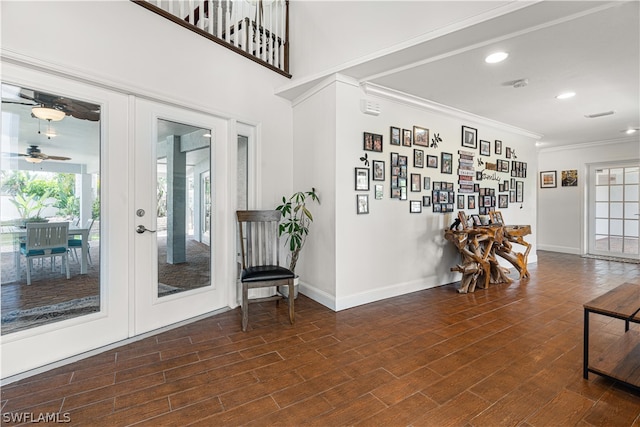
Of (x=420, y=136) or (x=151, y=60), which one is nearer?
(x=151, y=60)

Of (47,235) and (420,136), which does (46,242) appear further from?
(420,136)

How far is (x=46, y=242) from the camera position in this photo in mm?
2234

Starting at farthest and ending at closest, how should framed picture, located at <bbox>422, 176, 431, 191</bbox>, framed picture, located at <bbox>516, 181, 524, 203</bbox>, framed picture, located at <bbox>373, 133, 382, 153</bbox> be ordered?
framed picture, located at <bbox>516, 181, 524, 203</bbox>, framed picture, located at <bbox>422, 176, 431, 191</bbox>, framed picture, located at <bbox>373, 133, 382, 153</bbox>

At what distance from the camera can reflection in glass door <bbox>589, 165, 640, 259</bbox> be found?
6168 millimetres

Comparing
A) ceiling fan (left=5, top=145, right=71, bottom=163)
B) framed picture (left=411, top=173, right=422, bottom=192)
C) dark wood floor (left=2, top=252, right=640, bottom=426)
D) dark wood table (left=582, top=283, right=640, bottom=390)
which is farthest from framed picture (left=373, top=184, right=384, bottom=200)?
ceiling fan (left=5, top=145, right=71, bottom=163)

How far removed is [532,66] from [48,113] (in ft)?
14.0

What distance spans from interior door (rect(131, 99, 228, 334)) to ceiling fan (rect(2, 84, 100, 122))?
32 centimetres

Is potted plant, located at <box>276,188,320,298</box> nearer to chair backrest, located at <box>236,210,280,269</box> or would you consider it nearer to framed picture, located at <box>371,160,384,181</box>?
chair backrest, located at <box>236,210,280,269</box>

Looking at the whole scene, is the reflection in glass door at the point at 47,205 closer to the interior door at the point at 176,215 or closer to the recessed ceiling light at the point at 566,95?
the interior door at the point at 176,215

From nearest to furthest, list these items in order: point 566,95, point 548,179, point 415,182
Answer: point 566,95 → point 415,182 → point 548,179

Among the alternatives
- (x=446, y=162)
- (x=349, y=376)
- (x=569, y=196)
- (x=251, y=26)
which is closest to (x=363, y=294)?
(x=349, y=376)

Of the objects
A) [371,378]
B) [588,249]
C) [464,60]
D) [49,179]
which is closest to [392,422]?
[371,378]

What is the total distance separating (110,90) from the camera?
2441mm

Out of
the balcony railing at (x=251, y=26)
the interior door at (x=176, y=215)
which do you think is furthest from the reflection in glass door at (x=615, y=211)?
the interior door at (x=176, y=215)
